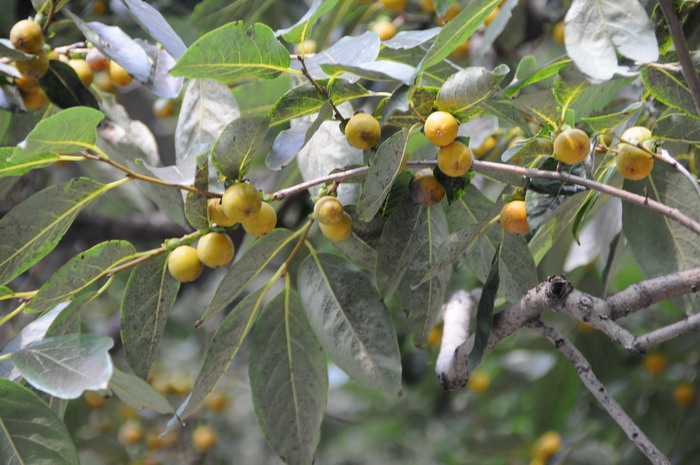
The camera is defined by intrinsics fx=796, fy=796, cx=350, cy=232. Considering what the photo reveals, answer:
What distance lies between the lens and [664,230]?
2.85 feet

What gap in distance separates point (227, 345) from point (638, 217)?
0.47 metres

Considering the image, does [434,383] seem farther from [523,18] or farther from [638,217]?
[638,217]

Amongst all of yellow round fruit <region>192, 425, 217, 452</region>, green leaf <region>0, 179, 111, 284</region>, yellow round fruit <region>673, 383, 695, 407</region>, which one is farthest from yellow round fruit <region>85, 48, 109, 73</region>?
yellow round fruit <region>192, 425, 217, 452</region>

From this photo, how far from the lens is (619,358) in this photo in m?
1.75

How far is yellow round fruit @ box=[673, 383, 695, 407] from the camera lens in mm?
1655

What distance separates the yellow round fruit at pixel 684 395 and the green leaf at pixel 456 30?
49.3 inches

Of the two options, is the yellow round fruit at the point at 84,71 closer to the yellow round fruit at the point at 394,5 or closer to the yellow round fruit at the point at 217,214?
the yellow round fruit at the point at 217,214

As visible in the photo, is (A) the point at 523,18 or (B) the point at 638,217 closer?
(B) the point at 638,217

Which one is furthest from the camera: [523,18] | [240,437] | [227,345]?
[240,437]

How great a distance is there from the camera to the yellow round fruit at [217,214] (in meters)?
0.73

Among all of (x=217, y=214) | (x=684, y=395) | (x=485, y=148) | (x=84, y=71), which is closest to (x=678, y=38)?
(x=217, y=214)

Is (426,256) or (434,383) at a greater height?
(426,256)

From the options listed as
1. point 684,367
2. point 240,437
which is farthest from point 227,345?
point 240,437

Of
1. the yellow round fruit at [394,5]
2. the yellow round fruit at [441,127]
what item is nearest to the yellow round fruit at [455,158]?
the yellow round fruit at [441,127]
